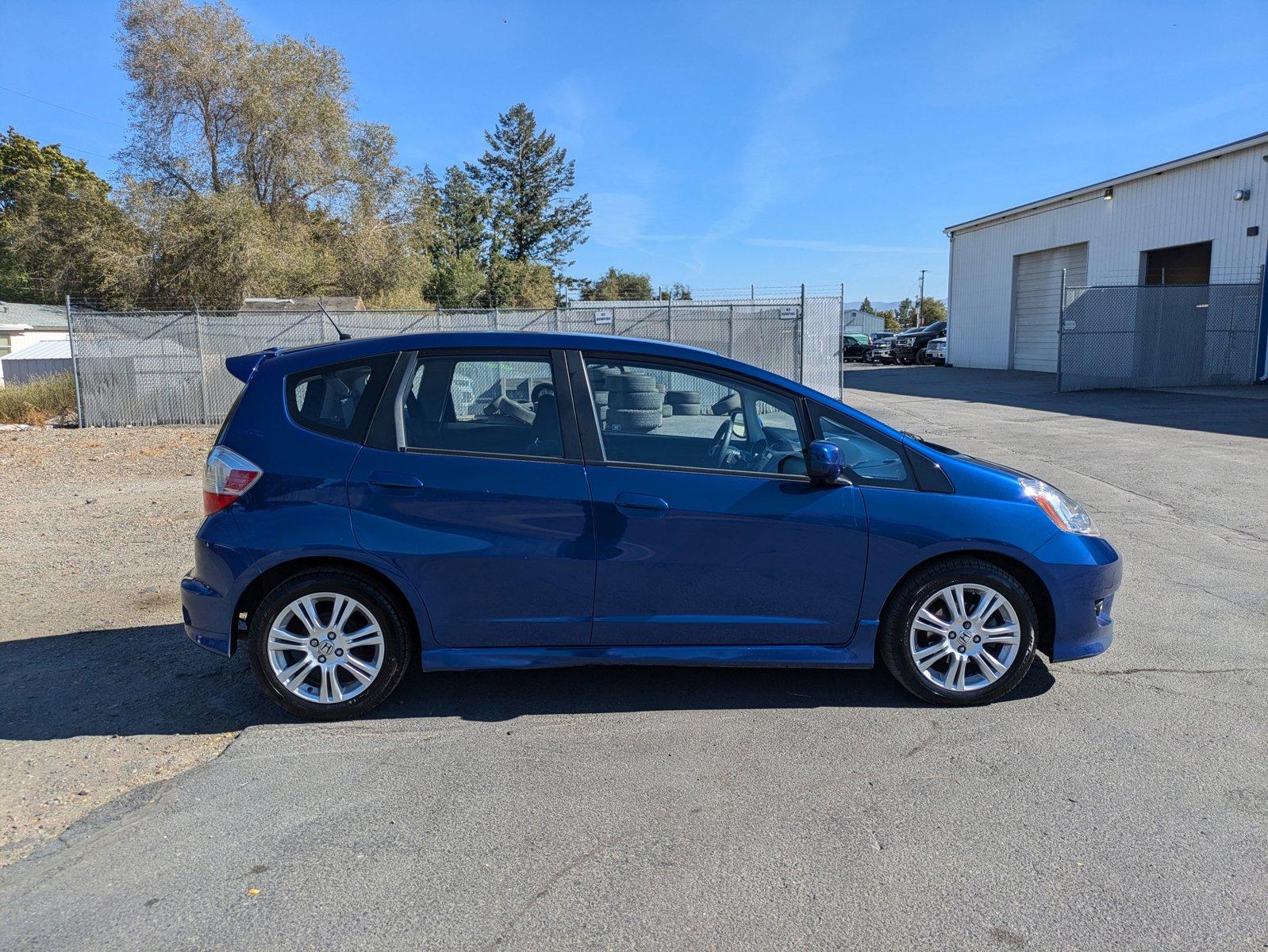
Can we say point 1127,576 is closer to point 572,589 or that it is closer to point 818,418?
point 818,418

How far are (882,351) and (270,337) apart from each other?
37428 millimetres

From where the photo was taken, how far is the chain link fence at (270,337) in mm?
18391

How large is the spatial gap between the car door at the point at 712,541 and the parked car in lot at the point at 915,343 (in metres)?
43.2

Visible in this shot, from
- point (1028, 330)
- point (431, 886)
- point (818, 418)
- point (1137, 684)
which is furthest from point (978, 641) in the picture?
point (1028, 330)

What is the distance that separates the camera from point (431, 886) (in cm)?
292

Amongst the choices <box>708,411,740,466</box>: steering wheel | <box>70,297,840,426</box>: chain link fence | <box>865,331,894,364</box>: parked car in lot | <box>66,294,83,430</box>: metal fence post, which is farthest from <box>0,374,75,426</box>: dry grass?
<box>865,331,894,364</box>: parked car in lot

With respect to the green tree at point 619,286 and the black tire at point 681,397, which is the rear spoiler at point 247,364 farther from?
the green tree at point 619,286

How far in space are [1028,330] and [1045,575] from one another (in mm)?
33455

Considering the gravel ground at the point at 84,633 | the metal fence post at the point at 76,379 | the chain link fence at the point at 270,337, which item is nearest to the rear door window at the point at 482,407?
the gravel ground at the point at 84,633

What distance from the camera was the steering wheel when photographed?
425 centimetres

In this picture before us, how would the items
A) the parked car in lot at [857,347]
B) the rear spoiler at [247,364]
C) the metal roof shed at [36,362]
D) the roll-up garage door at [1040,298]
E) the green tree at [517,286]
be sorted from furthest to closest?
the green tree at [517,286] < the parked car in lot at [857,347] < the roll-up garage door at [1040,298] < the metal roof shed at [36,362] < the rear spoiler at [247,364]

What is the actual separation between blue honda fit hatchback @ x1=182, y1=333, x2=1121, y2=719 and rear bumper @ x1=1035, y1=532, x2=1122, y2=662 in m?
0.01

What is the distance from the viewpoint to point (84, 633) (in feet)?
18.1

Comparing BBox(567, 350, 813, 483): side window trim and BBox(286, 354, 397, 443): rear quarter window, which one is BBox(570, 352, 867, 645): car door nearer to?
BBox(567, 350, 813, 483): side window trim
